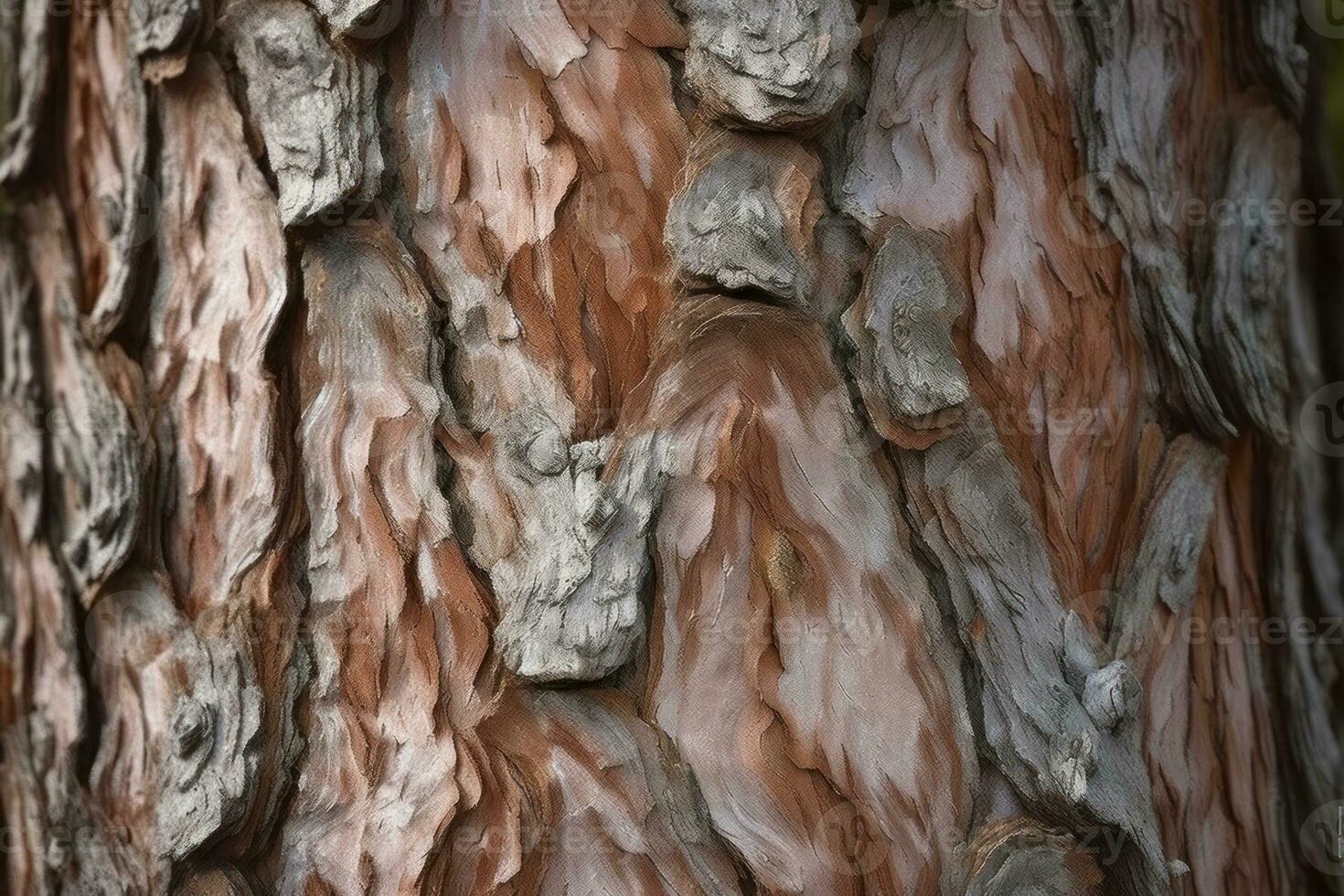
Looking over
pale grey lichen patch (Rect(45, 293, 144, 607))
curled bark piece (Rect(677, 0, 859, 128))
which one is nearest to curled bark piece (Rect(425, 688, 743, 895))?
pale grey lichen patch (Rect(45, 293, 144, 607))

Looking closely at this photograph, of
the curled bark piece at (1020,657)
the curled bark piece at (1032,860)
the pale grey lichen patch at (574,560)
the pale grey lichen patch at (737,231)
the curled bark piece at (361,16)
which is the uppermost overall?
the curled bark piece at (361,16)

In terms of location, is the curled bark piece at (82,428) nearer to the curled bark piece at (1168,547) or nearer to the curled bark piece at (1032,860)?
the curled bark piece at (1032,860)

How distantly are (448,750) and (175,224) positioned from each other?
20.5 inches

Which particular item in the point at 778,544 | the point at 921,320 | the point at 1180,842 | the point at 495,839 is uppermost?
the point at 921,320

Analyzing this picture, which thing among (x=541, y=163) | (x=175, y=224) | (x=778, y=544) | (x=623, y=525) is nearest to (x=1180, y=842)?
(x=778, y=544)

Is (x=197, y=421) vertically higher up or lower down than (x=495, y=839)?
higher up

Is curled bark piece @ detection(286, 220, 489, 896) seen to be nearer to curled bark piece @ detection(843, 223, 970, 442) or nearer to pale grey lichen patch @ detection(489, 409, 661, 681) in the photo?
pale grey lichen patch @ detection(489, 409, 661, 681)

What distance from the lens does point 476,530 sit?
97 centimetres

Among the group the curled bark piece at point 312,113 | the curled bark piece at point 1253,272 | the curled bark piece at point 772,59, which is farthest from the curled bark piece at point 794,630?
the curled bark piece at point 1253,272

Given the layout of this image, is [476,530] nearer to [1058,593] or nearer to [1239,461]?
[1058,593]

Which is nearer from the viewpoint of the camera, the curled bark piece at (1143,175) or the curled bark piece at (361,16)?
the curled bark piece at (361,16)

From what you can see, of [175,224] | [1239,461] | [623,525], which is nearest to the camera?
[623,525]

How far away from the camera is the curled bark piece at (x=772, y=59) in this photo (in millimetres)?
917

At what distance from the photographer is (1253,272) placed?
1140 millimetres
